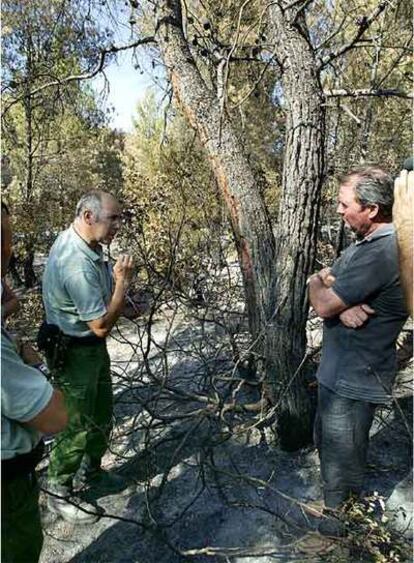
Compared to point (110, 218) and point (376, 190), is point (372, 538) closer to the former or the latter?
point (376, 190)

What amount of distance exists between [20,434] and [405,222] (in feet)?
4.67

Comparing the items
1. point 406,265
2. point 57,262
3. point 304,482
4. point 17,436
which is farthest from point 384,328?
point 57,262

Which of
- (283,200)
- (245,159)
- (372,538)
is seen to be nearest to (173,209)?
(245,159)

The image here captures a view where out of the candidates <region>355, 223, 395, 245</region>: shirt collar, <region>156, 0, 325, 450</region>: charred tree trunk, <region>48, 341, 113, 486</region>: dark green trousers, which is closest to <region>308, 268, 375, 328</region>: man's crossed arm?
<region>355, 223, 395, 245</region>: shirt collar

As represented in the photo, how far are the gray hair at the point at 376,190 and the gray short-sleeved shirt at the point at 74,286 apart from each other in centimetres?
143

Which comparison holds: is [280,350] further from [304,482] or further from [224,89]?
[224,89]

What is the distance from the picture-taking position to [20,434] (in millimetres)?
1514

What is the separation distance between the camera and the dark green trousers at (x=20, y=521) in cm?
163

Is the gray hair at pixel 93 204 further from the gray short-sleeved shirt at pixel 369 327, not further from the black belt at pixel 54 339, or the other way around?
the gray short-sleeved shirt at pixel 369 327

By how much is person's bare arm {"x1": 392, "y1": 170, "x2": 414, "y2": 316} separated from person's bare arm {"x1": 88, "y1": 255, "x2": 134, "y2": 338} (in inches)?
59.3

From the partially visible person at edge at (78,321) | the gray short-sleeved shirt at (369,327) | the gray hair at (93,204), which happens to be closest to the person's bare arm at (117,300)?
the partially visible person at edge at (78,321)

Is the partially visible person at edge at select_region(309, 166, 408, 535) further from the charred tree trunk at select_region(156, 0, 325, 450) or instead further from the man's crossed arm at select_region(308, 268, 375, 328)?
the charred tree trunk at select_region(156, 0, 325, 450)

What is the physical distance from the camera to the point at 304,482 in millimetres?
2908

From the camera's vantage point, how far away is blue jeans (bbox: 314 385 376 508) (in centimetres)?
220
